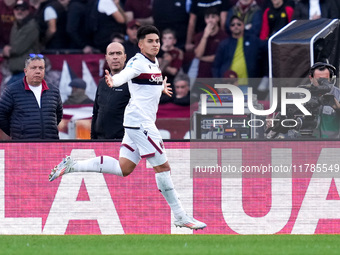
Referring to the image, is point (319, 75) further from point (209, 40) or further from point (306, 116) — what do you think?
point (209, 40)

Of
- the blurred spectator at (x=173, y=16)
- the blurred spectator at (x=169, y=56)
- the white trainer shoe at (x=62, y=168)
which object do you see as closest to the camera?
the white trainer shoe at (x=62, y=168)

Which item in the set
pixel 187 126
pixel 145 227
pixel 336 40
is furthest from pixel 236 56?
pixel 145 227

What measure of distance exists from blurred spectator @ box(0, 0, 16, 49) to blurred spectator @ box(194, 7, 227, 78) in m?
2.93

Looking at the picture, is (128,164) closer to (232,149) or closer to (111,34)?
(232,149)

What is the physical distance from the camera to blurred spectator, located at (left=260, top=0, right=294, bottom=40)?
43.7 feet

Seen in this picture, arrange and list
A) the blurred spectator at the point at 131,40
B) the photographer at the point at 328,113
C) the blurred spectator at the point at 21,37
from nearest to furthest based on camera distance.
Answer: the photographer at the point at 328,113 → the blurred spectator at the point at 131,40 → the blurred spectator at the point at 21,37

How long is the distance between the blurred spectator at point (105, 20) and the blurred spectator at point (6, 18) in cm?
122

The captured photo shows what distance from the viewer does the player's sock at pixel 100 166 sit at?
881cm

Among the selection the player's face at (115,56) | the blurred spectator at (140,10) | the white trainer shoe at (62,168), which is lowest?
the white trainer shoe at (62,168)

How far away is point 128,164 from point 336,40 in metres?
3.83

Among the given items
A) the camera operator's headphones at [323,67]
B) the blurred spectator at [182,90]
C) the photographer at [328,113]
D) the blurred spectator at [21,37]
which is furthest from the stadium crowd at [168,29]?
the photographer at [328,113]

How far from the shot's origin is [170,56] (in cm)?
1365
